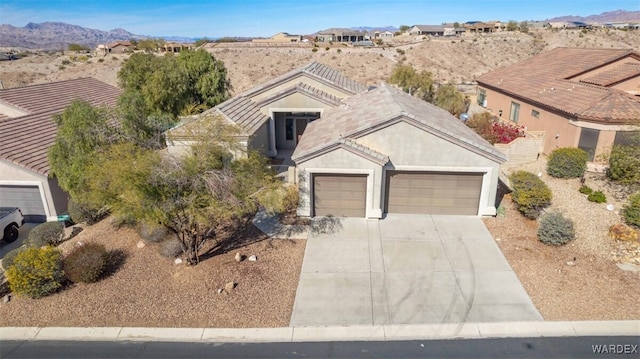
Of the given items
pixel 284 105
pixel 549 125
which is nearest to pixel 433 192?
pixel 284 105

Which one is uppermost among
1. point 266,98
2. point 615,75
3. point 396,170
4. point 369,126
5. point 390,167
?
point 615,75

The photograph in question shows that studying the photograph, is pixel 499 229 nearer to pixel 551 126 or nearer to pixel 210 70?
pixel 551 126

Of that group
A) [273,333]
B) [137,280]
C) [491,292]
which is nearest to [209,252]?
[137,280]

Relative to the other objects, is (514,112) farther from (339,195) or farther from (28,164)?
(28,164)

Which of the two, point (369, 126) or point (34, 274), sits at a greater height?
point (369, 126)

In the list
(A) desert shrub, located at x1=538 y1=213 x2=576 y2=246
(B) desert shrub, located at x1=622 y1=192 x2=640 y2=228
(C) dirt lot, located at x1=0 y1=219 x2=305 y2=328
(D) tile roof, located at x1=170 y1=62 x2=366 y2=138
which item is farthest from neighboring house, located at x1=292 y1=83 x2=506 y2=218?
(D) tile roof, located at x1=170 y1=62 x2=366 y2=138

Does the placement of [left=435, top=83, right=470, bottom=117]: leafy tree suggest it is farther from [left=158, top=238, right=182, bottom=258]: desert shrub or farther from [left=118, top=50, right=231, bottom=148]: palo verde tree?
[left=158, top=238, right=182, bottom=258]: desert shrub
